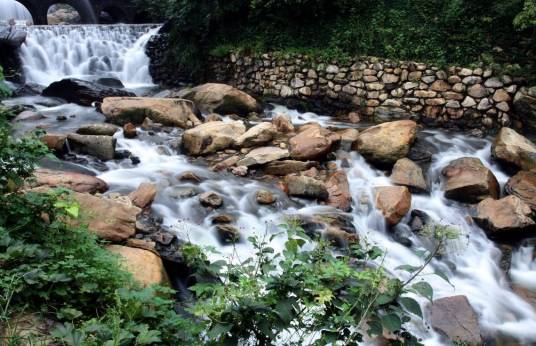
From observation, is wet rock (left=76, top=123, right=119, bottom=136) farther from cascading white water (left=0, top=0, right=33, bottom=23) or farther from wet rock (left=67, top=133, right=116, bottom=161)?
cascading white water (left=0, top=0, right=33, bottom=23)

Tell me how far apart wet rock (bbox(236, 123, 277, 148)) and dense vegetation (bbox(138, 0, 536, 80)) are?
330 centimetres

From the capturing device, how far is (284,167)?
21.8 ft

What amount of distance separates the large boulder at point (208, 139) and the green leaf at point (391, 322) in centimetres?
565

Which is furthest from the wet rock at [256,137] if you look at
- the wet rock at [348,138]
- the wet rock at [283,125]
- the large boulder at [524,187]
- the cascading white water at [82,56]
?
the cascading white water at [82,56]

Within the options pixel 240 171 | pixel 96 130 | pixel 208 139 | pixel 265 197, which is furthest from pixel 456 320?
pixel 96 130

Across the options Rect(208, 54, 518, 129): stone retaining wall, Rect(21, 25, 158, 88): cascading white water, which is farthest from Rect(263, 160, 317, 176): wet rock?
Rect(21, 25, 158, 88): cascading white water

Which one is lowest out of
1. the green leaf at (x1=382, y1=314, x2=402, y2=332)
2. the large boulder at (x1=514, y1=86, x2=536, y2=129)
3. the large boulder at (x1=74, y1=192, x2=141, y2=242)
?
the large boulder at (x1=74, y1=192, x2=141, y2=242)

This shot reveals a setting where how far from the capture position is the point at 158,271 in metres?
3.64

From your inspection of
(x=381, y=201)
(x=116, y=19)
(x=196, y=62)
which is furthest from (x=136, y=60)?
(x=116, y=19)

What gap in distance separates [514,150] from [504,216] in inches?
66.2

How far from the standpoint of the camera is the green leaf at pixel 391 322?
1.88 m

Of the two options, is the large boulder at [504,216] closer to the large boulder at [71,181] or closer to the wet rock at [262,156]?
the wet rock at [262,156]

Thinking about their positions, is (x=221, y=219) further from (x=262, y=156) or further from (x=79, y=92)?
(x=79, y=92)

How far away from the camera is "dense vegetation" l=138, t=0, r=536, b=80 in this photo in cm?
846
